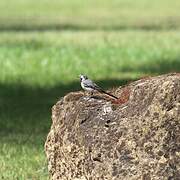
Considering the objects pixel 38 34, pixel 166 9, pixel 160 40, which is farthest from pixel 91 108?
pixel 166 9

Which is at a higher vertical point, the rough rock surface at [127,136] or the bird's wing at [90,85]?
the bird's wing at [90,85]

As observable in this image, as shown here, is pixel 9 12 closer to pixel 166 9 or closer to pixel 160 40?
pixel 166 9

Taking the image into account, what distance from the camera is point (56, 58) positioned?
2547 centimetres

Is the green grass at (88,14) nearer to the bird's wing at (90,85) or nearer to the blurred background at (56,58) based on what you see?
the blurred background at (56,58)

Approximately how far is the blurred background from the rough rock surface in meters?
2.17

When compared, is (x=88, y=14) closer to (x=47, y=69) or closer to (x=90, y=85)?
(x=47, y=69)

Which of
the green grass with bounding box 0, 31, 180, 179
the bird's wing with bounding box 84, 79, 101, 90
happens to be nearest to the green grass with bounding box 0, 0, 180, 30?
the green grass with bounding box 0, 31, 180, 179

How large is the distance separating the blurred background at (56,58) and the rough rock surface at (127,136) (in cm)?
217

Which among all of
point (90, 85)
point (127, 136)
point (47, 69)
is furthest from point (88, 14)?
point (127, 136)

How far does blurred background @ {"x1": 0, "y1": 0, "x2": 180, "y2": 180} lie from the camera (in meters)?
13.3

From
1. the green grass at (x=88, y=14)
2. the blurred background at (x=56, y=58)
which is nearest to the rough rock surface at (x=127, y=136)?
the blurred background at (x=56, y=58)

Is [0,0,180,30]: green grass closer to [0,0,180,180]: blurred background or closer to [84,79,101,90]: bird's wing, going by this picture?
[0,0,180,180]: blurred background

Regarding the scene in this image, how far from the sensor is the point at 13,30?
35000mm

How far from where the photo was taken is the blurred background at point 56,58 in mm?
13336
